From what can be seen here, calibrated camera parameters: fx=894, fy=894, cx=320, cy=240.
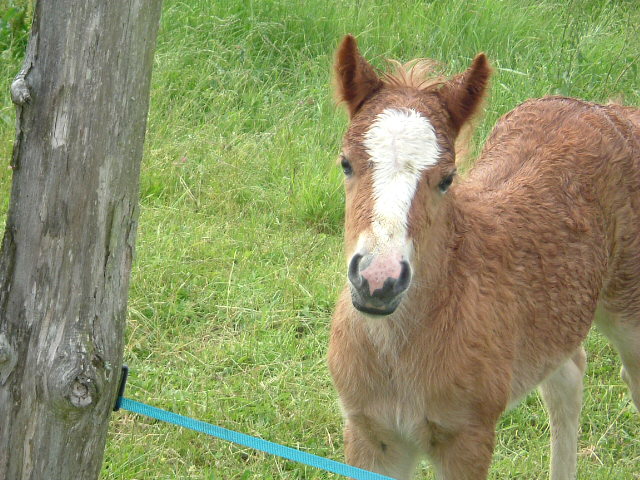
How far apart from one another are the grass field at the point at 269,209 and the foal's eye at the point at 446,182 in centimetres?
153

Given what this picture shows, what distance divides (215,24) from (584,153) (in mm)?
4132

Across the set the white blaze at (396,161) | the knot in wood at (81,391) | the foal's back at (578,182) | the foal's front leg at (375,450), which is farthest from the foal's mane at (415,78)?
the knot in wood at (81,391)

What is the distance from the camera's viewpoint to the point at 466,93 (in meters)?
3.13

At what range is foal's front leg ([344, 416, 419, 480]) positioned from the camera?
10.7 feet

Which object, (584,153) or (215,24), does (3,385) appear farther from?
(215,24)

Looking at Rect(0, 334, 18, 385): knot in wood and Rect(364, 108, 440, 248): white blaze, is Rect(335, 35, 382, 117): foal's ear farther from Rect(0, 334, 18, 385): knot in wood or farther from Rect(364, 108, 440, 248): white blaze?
Rect(0, 334, 18, 385): knot in wood

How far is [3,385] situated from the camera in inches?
94.4

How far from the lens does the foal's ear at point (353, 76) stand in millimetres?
3125

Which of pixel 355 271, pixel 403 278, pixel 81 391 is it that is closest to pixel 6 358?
pixel 81 391

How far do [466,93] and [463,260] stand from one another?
60 cm

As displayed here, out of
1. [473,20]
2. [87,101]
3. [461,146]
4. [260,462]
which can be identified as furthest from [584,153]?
[473,20]

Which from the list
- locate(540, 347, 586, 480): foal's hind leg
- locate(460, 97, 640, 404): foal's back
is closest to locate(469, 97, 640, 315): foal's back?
locate(460, 97, 640, 404): foal's back

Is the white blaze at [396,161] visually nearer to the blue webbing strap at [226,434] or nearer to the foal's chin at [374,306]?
the foal's chin at [374,306]

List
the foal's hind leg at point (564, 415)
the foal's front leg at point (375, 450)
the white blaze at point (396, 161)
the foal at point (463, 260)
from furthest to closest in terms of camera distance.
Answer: the foal's hind leg at point (564, 415), the foal's front leg at point (375, 450), the foal at point (463, 260), the white blaze at point (396, 161)
